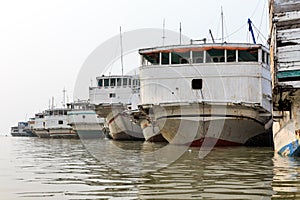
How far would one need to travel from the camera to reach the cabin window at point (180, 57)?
1865 cm

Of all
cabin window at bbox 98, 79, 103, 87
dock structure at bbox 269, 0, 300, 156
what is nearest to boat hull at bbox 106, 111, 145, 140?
cabin window at bbox 98, 79, 103, 87

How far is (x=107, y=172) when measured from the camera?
325 inches

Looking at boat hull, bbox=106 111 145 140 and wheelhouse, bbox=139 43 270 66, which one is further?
boat hull, bbox=106 111 145 140

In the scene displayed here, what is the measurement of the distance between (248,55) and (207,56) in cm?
238

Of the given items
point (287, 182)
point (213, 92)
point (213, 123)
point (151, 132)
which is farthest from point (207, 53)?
point (287, 182)

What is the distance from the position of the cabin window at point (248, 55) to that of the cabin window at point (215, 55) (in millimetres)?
938

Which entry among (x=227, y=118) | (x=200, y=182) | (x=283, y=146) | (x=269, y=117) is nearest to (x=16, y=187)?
(x=200, y=182)

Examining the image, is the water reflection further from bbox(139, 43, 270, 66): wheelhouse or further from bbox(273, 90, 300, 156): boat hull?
bbox(139, 43, 270, 66): wheelhouse

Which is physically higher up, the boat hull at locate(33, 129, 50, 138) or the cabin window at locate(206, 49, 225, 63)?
the cabin window at locate(206, 49, 225, 63)

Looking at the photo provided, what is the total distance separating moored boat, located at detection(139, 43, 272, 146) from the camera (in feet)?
58.2

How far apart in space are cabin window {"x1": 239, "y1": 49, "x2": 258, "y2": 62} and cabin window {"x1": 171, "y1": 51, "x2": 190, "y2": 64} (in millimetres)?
2547

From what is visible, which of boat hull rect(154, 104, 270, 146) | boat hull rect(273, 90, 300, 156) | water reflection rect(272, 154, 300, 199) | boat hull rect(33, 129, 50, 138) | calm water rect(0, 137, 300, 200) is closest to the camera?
water reflection rect(272, 154, 300, 199)

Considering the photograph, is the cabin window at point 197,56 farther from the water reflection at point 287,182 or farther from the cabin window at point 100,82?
the cabin window at point 100,82

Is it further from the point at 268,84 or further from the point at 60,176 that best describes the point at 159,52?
the point at 60,176
